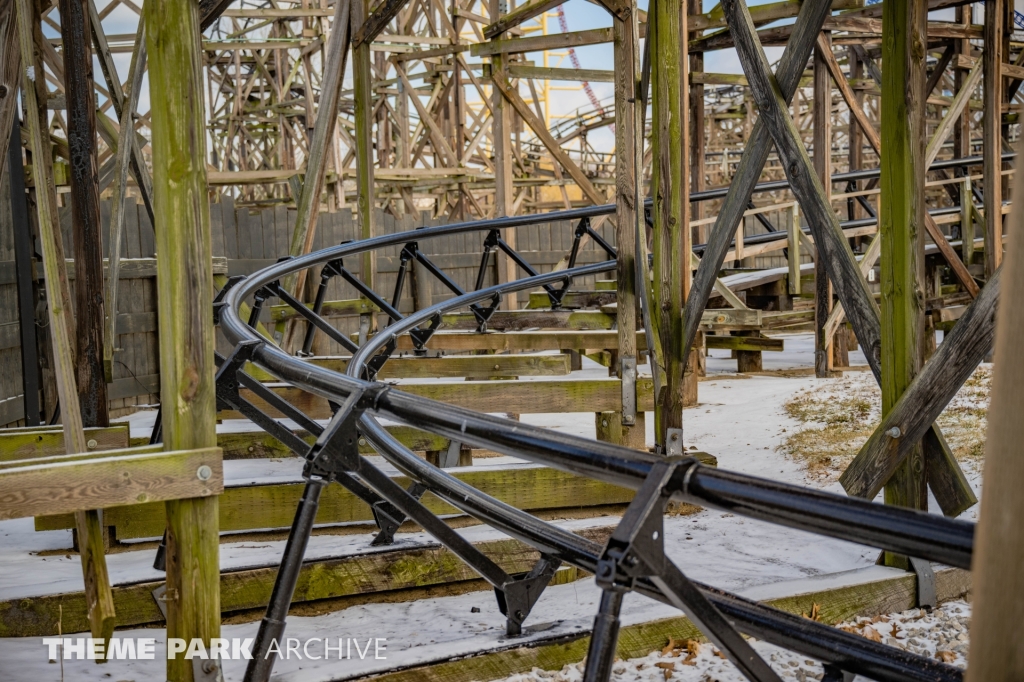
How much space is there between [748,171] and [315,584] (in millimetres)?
2776

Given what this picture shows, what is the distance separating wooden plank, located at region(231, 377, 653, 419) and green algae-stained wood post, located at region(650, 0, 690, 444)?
263 millimetres

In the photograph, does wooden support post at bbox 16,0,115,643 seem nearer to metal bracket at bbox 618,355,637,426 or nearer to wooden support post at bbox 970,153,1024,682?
wooden support post at bbox 970,153,1024,682

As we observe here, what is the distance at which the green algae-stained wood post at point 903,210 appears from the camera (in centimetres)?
375

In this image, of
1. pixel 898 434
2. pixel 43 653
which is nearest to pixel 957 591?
pixel 898 434

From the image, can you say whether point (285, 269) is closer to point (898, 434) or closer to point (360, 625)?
point (360, 625)

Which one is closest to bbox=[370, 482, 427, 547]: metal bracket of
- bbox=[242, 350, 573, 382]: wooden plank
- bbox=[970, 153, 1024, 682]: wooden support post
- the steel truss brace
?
the steel truss brace

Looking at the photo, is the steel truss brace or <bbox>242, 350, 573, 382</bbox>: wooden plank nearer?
the steel truss brace

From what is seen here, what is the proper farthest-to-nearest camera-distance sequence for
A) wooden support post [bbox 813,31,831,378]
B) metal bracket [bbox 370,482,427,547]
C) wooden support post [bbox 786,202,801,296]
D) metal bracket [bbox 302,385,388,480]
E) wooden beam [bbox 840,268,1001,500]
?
wooden support post [bbox 786,202,801,296], wooden support post [bbox 813,31,831,378], metal bracket [bbox 370,482,427,547], wooden beam [bbox 840,268,1001,500], metal bracket [bbox 302,385,388,480]

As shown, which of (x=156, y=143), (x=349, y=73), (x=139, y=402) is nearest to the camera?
(x=156, y=143)

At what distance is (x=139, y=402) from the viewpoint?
9.33m

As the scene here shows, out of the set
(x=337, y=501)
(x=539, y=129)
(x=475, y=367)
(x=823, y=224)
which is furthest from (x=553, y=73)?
(x=337, y=501)

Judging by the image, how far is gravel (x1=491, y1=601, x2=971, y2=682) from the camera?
3.27 meters

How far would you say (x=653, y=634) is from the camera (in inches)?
136

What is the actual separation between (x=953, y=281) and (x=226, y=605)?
42.6 ft
